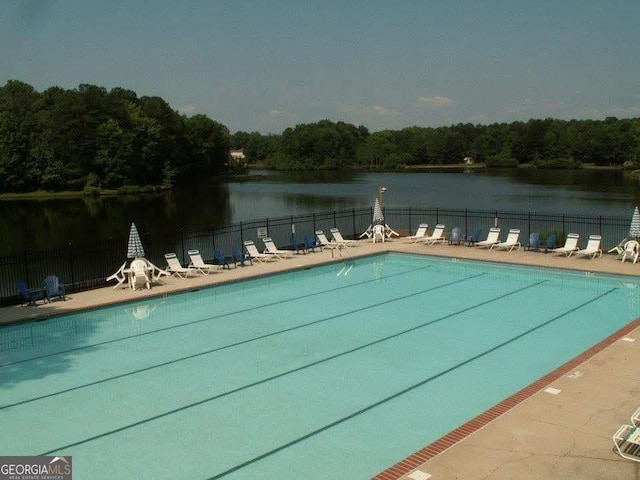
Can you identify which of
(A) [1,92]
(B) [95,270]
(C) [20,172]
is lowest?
(B) [95,270]

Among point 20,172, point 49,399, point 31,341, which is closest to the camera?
point 49,399

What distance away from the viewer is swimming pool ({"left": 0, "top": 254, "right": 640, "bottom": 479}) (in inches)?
310

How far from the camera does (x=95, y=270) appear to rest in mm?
26547

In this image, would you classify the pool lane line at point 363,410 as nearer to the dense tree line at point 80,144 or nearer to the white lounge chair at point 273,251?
the white lounge chair at point 273,251

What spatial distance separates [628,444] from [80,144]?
77.4m

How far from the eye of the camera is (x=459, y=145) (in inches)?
5276

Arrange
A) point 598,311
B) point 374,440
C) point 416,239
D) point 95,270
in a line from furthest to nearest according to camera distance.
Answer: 1. point 95,270
2. point 416,239
3. point 598,311
4. point 374,440

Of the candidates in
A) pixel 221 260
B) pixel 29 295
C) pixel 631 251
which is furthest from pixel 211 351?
pixel 631 251

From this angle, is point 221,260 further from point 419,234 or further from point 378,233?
point 419,234

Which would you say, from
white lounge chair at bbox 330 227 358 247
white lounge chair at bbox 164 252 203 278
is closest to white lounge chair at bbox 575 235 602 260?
white lounge chair at bbox 330 227 358 247

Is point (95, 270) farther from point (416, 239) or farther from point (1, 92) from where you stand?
point (1, 92)

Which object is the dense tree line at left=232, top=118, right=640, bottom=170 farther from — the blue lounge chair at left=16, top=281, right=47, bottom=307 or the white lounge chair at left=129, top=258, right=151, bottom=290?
the blue lounge chair at left=16, top=281, right=47, bottom=307

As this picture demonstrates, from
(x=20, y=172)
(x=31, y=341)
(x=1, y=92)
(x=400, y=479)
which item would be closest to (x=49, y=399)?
(x=31, y=341)

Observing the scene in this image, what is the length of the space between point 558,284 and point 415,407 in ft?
31.3
